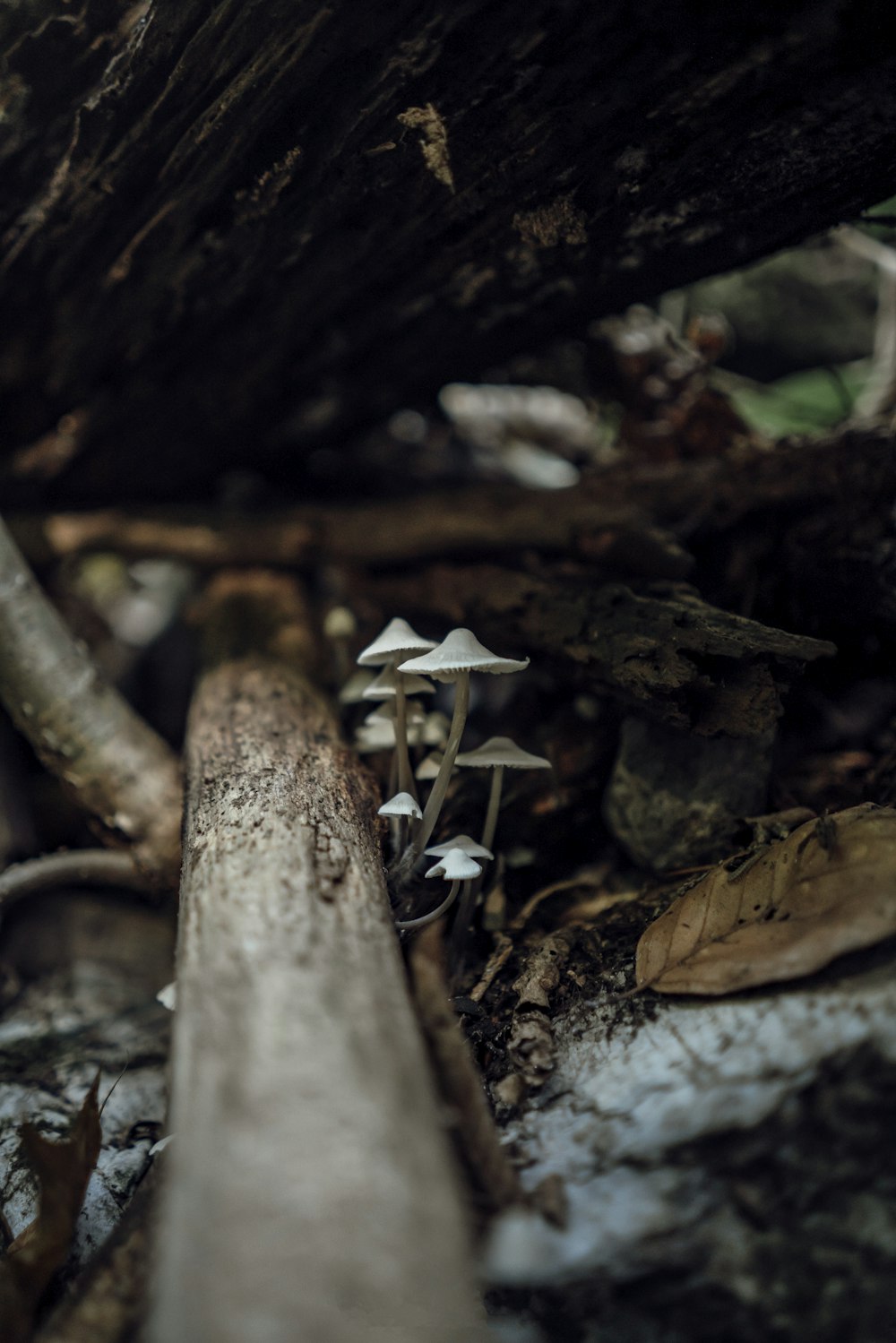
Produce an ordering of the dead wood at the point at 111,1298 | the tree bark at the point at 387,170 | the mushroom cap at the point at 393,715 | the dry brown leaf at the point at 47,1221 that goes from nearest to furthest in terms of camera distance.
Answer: the dead wood at the point at 111,1298 → the dry brown leaf at the point at 47,1221 → the tree bark at the point at 387,170 → the mushroom cap at the point at 393,715

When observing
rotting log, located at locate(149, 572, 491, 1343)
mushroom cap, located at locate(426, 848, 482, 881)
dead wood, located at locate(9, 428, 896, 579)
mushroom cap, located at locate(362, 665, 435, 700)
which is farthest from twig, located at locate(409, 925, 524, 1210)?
dead wood, located at locate(9, 428, 896, 579)

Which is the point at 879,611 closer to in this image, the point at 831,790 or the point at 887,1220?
the point at 831,790

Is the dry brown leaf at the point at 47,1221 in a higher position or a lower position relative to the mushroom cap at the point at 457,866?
higher

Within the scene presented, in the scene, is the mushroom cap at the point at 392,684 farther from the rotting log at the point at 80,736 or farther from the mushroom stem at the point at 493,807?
the rotting log at the point at 80,736

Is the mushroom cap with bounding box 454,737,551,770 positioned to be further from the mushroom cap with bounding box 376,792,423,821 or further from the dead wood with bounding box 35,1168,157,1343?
the dead wood with bounding box 35,1168,157,1343

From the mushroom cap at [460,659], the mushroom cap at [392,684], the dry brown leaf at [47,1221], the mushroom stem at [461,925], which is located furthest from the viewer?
the mushroom cap at [392,684]

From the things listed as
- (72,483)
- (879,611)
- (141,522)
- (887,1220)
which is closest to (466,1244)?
(887,1220)

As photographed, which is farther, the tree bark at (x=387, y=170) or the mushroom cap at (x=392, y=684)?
the mushroom cap at (x=392, y=684)

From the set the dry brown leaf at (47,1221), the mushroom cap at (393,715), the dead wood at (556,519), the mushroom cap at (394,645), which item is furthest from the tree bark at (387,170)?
the dry brown leaf at (47,1221)
